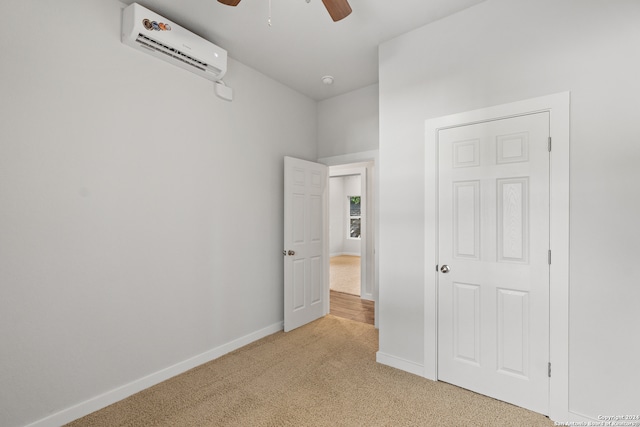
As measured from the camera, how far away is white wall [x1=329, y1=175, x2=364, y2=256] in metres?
9.23

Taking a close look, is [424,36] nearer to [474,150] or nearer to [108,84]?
[474,150]

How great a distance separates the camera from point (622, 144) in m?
1.70

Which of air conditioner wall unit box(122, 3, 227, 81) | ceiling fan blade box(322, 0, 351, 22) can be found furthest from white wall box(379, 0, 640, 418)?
air conditioner wall unit box(122, 3, 227, 81)

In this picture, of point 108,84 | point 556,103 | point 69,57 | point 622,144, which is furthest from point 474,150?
point 69,57

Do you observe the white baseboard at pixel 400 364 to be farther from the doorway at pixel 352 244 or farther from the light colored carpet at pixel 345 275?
the light colored carpet at pixel 345 275

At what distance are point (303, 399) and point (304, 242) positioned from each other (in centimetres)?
181

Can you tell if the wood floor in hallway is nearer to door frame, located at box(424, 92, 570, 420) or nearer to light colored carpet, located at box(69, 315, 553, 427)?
light colored carpet, located at box(69, 315, 553, 427)

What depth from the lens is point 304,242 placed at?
363 cm

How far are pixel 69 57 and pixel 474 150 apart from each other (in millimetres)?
2845

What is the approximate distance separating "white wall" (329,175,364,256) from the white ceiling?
20.0 ft

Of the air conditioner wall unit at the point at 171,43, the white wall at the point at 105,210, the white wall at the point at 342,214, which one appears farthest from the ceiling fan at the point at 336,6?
the white wall at the point at 342,214

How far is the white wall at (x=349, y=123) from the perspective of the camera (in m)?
3.57

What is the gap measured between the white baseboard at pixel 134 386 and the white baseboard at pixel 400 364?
4.40ft

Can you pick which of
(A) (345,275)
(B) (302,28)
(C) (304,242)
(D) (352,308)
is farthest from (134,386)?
(A) (345,275)
